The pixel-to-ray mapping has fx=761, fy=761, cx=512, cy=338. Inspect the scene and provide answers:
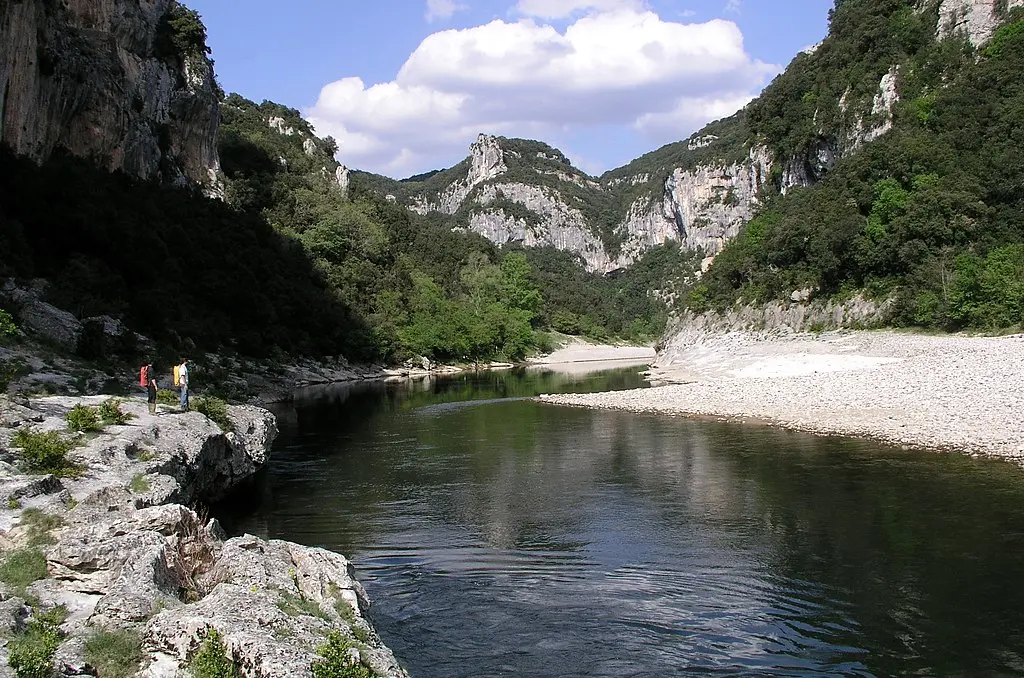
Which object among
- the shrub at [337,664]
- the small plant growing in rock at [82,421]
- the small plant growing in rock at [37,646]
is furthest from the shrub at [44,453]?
the shrub at [337,664]

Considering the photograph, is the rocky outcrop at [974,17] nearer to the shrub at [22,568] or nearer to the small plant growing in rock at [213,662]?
the small plant growing in rock at [213,662]

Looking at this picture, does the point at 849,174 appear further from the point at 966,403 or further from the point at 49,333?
the point at 49,333

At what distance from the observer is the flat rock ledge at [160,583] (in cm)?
754

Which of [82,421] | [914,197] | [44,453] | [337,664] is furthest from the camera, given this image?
[914,197]

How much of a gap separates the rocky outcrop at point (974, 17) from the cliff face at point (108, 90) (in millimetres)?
78511

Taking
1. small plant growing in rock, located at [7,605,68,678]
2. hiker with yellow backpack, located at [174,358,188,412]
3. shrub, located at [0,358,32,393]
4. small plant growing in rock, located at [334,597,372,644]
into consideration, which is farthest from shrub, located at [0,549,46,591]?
hiker with yellow backpack, located at [174,358,188,412]

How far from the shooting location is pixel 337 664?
7.41m

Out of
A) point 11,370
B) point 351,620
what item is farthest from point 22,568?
point 11,370

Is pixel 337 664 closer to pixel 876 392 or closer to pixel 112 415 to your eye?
pixel 112 415

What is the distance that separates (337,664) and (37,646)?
286cm

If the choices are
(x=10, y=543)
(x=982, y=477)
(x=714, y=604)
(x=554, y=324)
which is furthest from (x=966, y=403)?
(x=554, y=324)

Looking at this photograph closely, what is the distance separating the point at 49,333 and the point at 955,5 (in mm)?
84249

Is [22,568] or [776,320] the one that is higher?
[776,320]

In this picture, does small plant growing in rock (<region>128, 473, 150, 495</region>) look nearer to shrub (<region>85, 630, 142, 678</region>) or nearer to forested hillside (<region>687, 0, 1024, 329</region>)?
shrub (<region>85, 630, 142, 678</region>)
